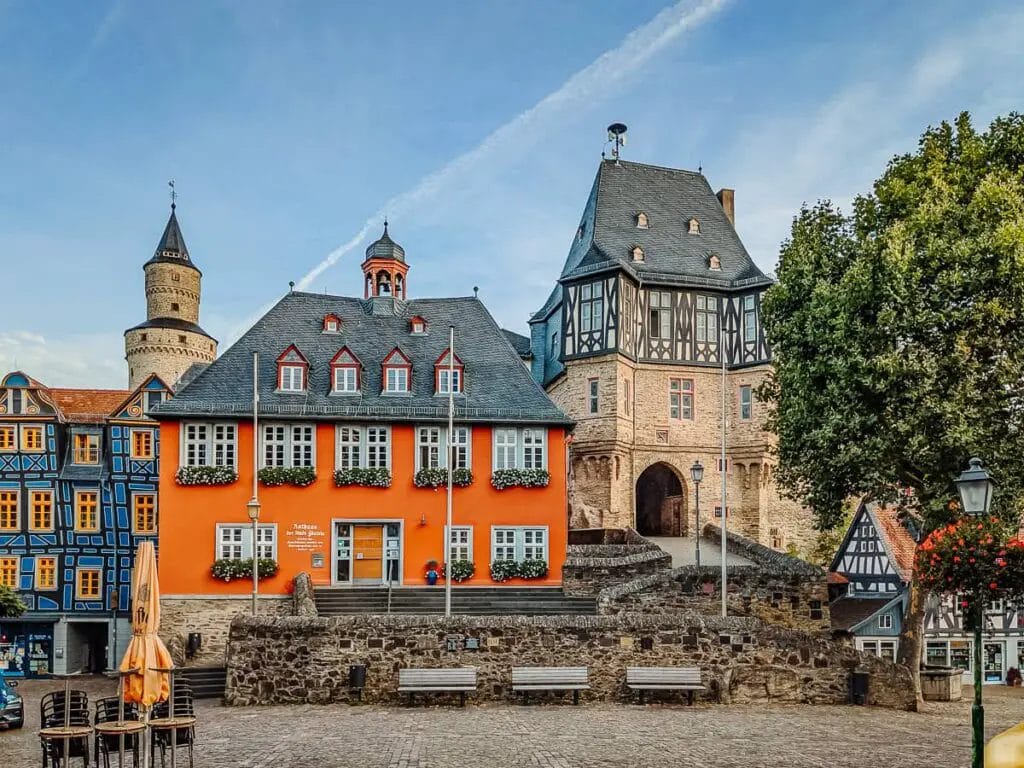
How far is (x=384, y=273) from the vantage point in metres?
31.9

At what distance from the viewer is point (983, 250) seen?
18.1m

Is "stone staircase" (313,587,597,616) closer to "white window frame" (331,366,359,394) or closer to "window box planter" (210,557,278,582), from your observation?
"window box planter" (210,557,278,582)

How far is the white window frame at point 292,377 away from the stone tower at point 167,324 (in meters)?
35.3

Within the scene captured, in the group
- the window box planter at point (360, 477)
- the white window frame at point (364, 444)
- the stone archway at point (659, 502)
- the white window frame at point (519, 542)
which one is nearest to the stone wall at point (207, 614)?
the window box planter at point (360, 477)

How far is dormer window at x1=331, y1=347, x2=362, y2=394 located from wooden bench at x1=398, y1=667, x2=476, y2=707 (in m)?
12.4

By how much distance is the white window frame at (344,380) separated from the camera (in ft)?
91.4

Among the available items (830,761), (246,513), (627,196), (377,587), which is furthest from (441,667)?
(627,196)

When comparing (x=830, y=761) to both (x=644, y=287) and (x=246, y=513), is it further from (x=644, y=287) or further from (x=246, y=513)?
(x=644, y=287)

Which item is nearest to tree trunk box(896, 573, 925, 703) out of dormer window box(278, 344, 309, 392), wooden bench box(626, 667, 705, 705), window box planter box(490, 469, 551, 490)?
wooden bench box(626, 667, 705, 705)

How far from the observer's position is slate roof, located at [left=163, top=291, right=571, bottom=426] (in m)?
27.0

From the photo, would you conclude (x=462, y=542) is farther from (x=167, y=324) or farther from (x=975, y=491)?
(x=167, y=324)

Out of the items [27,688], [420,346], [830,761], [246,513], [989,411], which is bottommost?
[27,688]

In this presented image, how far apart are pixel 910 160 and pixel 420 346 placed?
15.2 metres

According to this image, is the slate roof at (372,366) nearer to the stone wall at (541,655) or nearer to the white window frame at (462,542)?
the white window frame at (462,542)
